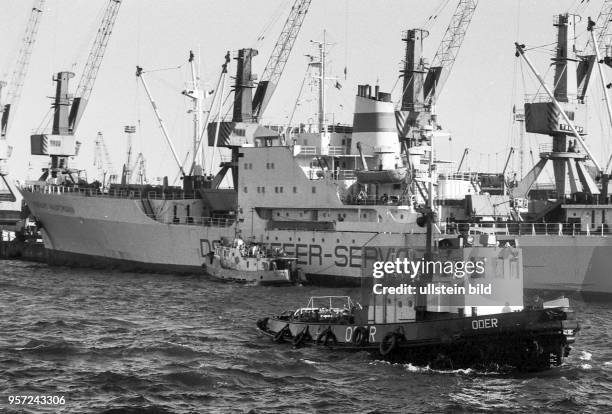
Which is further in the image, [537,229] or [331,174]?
[331,174]

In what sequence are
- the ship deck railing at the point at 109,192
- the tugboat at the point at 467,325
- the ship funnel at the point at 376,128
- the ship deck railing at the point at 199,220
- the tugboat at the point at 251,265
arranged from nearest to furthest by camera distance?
the tugboat at the point at 467,325 → the tugboat at the point at 251,265 → the ship funnel at the point at 376,128 → the ship deck railing at the point at 199,220 → the ship deck railing at the point at 109,192

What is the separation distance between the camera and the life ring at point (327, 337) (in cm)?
3475

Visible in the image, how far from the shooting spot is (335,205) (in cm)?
6097

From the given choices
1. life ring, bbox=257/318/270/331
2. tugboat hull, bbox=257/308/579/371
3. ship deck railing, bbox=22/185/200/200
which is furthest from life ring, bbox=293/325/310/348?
ship deck railing, bbox=22/185/200/200

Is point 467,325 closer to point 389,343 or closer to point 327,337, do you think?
point 389,343

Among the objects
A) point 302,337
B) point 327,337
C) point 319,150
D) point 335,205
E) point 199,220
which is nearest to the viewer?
point 327,337

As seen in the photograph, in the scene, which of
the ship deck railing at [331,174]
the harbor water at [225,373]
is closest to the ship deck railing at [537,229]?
the ship deck railing at [331,174]

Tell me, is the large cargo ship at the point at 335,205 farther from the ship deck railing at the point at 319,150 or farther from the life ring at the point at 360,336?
the life ring at the point at 360,336

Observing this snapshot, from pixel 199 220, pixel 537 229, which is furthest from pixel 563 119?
pixel 199 220

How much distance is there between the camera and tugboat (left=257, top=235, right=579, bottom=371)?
30.9 m

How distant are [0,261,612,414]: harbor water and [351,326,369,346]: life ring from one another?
48 centimetres

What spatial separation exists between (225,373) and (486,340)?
833 cm

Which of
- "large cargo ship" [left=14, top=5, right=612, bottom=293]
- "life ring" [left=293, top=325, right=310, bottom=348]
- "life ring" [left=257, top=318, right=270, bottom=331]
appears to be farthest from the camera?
"large cargo ship" [left=14, top=5, right=612, bottom=293]

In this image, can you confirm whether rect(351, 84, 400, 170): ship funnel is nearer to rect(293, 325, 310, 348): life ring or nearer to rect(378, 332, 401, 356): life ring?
rect(293, 325, 310, 348): life ring
